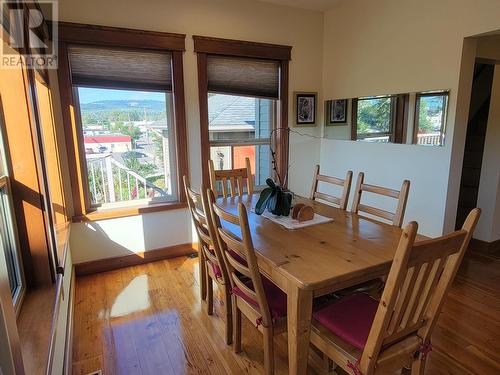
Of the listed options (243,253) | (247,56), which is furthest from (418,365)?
(247,56)

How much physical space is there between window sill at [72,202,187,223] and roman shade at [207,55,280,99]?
1.28 m

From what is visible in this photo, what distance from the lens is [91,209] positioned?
3.05 metres

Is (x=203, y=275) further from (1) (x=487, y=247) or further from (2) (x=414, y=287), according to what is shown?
(1) (x=487, y=247)

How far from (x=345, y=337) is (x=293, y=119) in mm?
2874

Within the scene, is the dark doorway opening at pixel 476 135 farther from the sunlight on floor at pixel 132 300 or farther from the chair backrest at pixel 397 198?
the sunlight on floor at pixel 132 300

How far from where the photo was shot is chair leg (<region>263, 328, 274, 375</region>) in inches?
62.9

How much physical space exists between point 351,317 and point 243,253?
1.99 ft

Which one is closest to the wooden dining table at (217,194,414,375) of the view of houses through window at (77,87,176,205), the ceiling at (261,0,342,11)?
the view of houses through window at (77,87,176,205)

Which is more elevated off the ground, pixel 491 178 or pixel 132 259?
pixel 491 178

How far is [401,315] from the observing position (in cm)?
127

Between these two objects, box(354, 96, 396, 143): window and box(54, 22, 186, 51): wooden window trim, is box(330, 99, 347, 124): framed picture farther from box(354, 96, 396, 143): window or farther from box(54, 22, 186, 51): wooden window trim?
box(54, 22, 186, 51): wooden window trim

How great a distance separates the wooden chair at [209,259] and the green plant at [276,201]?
1.29 feet

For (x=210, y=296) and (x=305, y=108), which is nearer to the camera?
(x=210, y=296)

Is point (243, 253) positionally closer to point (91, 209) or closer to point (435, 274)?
point (435, 274)
